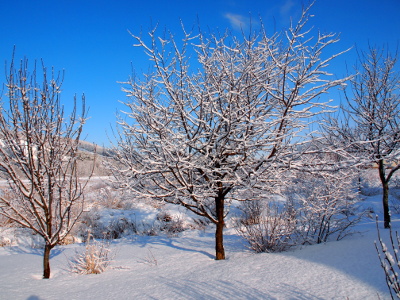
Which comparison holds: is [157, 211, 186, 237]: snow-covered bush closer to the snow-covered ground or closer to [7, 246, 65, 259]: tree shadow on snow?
[7, 246, 65, 259]: tree shadow on snow

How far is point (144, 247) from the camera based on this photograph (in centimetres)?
659

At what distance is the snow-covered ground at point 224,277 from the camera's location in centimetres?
296

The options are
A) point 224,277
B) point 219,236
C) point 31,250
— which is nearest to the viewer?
point 224,277

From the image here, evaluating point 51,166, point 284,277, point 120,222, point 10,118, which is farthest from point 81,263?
point 120,222

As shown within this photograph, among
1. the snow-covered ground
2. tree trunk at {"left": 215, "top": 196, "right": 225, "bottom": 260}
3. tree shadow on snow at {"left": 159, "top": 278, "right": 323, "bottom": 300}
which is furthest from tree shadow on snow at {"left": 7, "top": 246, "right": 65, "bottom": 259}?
tree shadow on snow at {"left": 159, "top": 278, "right": 323, "bottom": 300}

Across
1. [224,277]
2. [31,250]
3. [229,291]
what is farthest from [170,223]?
[229,291]

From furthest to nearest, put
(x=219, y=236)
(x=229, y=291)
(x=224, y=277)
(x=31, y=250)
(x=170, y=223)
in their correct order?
(x=170, y=223)
(x=31, y=250)
(x=219, y=236)
(x=224, y=277)
(x=229, y=291)

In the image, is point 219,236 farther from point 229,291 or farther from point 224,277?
point 229,291

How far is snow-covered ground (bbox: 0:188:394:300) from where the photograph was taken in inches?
117

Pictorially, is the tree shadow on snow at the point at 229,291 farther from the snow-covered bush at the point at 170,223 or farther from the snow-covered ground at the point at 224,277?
the snow-covered bush at the point at 170,223

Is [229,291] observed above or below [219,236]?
below

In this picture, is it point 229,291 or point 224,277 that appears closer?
point 229,291

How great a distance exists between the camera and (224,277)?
3545mm

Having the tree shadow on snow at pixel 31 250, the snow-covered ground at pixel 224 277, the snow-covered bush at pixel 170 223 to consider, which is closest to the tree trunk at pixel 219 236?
the snow-covered ground at pixel 224 277
